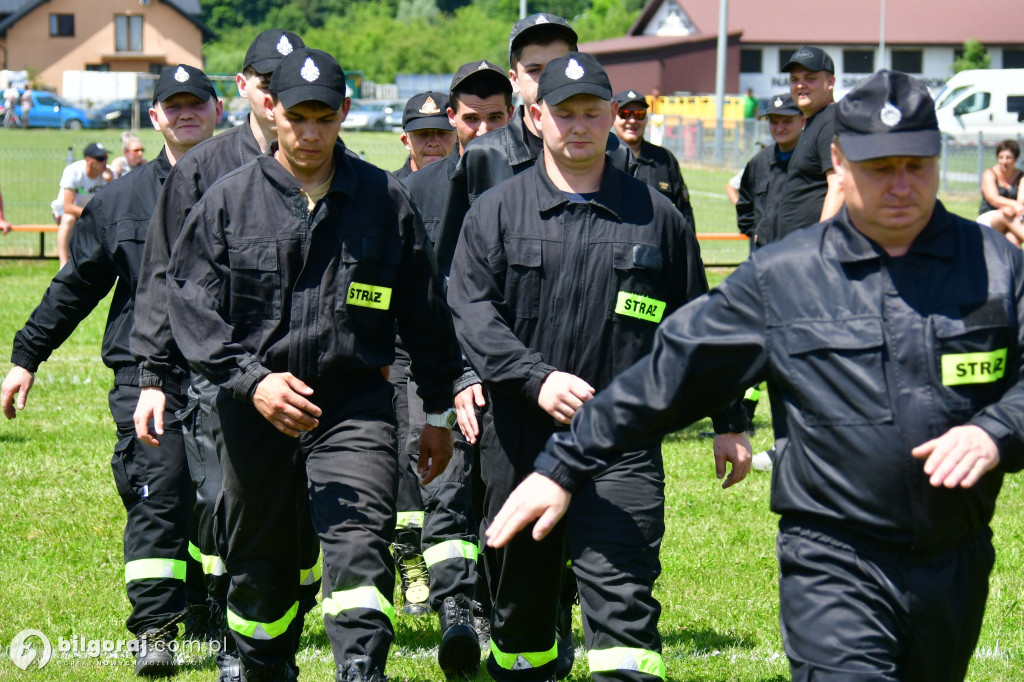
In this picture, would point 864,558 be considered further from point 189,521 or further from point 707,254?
point 707,254

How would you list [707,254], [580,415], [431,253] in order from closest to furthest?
[580,415] < [431,253] < [707,254]

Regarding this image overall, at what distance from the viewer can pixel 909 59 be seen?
7019cm

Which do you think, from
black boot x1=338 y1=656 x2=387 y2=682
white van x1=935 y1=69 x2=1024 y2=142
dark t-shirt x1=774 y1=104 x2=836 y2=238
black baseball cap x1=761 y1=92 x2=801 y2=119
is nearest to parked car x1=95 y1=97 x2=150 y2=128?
white van x1=935 y1=69 x2=1024 y2=142

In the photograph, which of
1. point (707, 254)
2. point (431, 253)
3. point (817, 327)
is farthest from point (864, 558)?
point (707, 254)

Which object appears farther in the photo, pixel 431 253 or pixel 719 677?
pixel 719 677

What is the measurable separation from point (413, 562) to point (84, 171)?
1334 centimetres

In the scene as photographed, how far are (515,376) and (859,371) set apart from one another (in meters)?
1.48

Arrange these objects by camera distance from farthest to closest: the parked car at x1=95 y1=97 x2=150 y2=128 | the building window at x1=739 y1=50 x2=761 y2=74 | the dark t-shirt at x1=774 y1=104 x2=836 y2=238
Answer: the building window at x1=739 y1=50 x2=761 y2=74 < the parked car at x1=95 y1=97 x2=150 y2=128 < the dark t-shirt at x1=774 y1=104 x2=836 y2=238

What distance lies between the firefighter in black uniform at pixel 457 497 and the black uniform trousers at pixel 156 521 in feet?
3.61

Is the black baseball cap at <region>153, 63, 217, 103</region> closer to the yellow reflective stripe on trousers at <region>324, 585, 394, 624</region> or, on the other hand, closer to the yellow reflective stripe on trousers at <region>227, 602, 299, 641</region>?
the yellow reflective stripe on trousers at <region>227, 602, 299, 641</region>

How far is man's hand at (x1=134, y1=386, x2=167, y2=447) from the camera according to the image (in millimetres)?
5227

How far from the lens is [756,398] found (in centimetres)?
997

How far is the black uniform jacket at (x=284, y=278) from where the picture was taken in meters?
4.59

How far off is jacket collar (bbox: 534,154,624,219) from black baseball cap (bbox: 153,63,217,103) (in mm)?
2114
